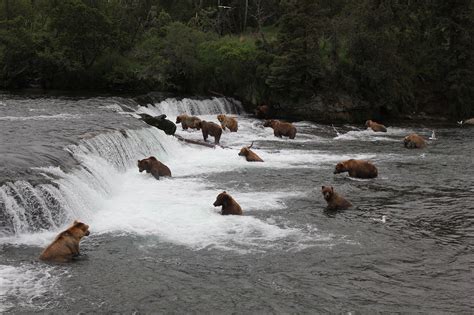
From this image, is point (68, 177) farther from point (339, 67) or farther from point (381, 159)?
point (339, 67)

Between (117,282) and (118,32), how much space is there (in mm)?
34250

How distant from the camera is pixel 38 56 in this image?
37.9 meters

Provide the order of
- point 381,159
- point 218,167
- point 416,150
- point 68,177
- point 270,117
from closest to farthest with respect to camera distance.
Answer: point 68,177, point 218,167, point 381,159, point 416,150, point 270,117

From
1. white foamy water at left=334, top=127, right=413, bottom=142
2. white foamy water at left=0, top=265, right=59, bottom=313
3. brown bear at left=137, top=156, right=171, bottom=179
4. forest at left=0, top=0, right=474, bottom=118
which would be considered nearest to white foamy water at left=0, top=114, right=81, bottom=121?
brown bear at left=137, top=156, right=171, bottom=179

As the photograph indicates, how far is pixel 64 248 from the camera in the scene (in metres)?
9.45

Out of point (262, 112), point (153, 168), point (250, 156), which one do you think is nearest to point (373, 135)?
point (262, 112)

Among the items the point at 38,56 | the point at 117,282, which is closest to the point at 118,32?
the point at 38,56

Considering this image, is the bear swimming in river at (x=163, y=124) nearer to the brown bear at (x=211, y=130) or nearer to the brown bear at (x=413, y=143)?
the brown bear at (x=211, y=130)

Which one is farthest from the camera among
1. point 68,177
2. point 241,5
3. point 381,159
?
point 241,5

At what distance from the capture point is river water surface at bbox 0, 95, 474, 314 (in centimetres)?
823

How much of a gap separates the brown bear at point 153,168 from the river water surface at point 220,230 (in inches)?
16.0

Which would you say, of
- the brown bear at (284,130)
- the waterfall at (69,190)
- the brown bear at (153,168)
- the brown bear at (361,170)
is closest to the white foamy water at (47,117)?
the waterfall at (69,190)

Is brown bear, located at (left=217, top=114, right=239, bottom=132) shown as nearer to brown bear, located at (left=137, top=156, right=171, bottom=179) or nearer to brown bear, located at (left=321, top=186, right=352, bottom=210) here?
brown bear, located at (left=137, top=156, right=171, bottom=179)

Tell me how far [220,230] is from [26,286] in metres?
4.19
